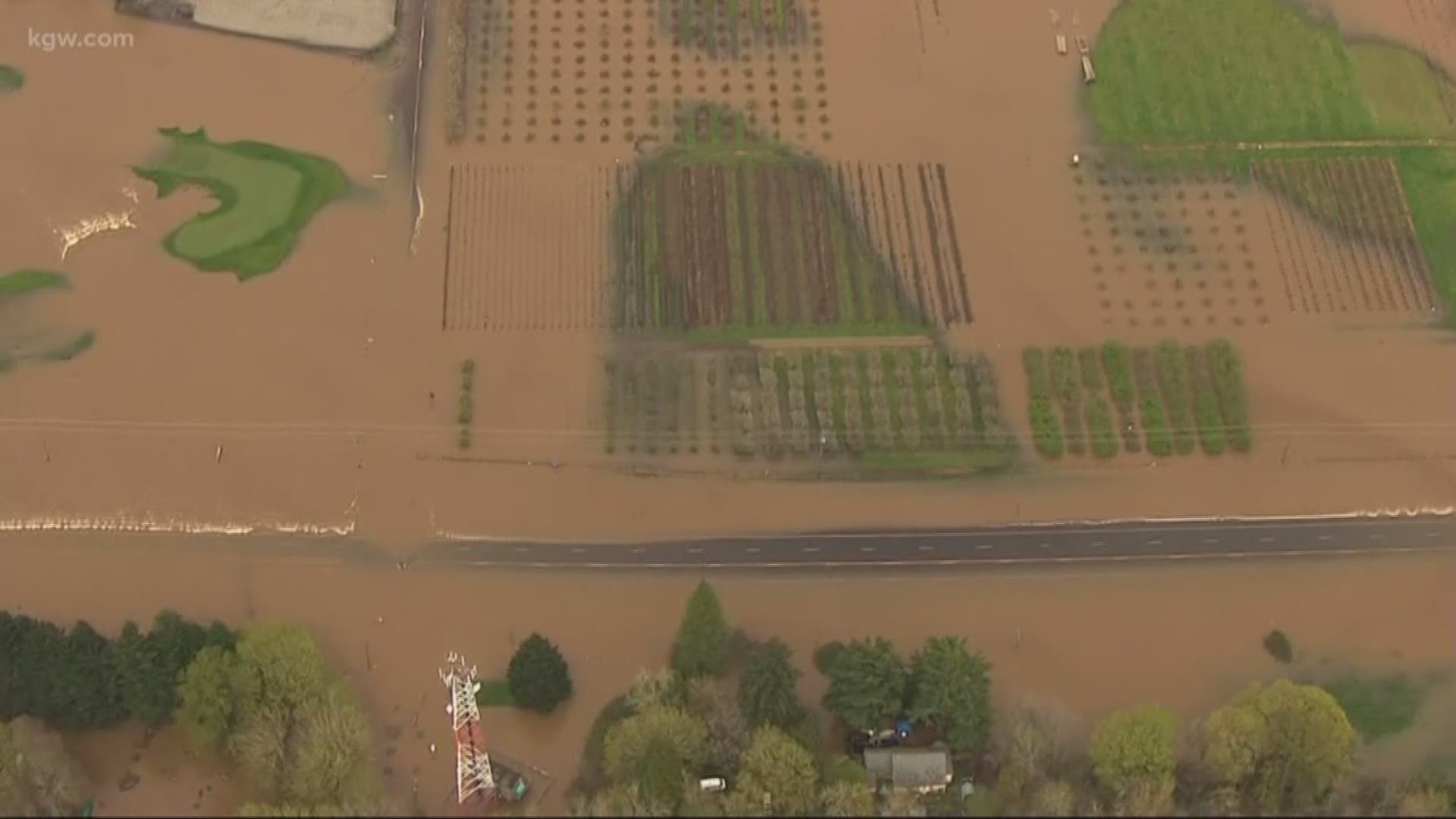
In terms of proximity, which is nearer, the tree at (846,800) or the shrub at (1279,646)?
the tree at (846,800)

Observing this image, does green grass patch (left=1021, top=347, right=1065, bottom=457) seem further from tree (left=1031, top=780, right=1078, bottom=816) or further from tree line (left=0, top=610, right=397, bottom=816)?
tree line (left=0, top=610, right=397, bottom=816)

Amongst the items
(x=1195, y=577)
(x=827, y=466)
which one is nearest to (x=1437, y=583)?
(x=1195, y=577)

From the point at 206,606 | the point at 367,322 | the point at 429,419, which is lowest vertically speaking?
the point at 206,606

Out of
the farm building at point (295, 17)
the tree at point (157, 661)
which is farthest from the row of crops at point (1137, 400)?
the farm building at point (295, 17)

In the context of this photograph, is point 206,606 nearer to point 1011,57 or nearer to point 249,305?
point 249,305

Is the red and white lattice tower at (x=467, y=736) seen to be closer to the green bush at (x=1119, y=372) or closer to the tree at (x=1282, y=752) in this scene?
the tree at (x=1282, y=752)

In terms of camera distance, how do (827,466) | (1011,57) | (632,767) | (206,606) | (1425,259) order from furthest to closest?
(1011,57) < (1425,259) < (827,466) < (206,606) < (632,767)
